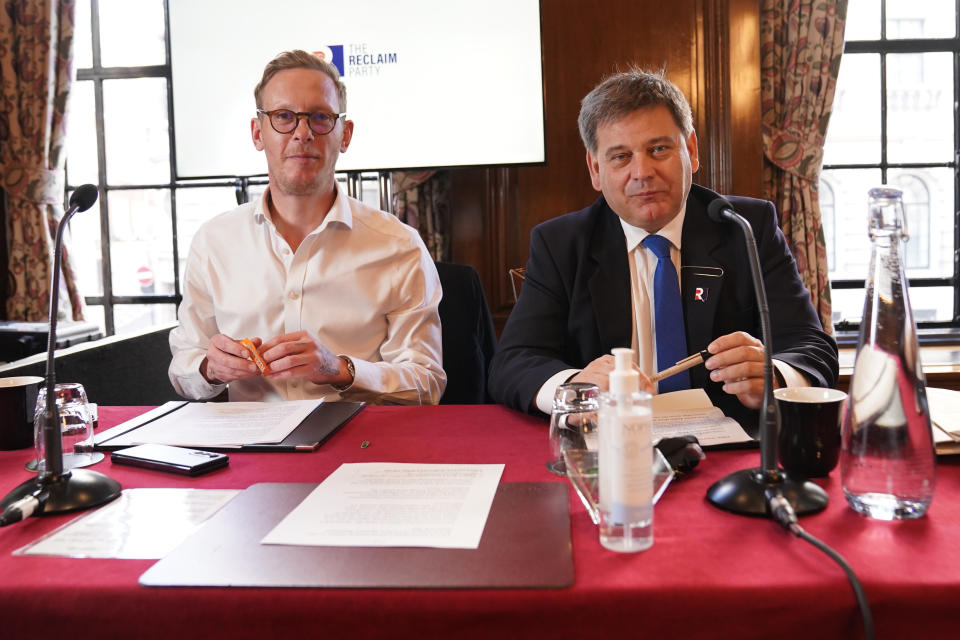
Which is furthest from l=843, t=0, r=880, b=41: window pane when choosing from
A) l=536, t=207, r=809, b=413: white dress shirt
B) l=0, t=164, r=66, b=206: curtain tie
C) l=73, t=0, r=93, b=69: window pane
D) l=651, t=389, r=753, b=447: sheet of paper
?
l=0, t=164, r=66, b=206: curtain tie

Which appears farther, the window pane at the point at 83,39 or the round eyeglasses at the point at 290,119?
the window pane at the point at 83,39

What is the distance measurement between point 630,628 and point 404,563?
219mm

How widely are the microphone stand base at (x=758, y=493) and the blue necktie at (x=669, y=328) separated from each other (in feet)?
2.15

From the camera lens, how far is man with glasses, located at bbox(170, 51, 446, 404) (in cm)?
185

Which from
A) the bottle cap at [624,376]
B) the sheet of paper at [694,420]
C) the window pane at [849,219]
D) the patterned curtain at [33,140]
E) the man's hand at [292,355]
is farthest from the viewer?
the patterned curtain at [33,140]

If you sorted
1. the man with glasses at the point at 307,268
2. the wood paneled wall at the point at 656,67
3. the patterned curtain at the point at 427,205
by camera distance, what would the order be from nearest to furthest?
the man with glasses at the point at 307,268
the wood paneled wall at the point at 656,67
the patterned curtain at the point at 427,205

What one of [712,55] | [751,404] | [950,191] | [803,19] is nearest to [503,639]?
[751,404]

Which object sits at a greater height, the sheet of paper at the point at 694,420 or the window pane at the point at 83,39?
the window pane at the point at 83,39

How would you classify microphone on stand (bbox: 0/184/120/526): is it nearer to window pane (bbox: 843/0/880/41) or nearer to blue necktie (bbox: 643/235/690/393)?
blue necktie (bbox: 643/235/690/393)

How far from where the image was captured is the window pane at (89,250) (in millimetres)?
3994

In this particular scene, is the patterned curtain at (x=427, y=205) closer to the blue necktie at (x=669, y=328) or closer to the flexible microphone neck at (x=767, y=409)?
the blue necktie at (x=669, y=328)

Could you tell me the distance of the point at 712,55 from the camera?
3188 mm

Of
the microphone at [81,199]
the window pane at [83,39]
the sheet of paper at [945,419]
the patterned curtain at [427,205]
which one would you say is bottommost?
the sheet of paper at [945,419]

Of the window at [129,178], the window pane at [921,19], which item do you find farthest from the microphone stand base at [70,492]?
the window pane at [921,19]
